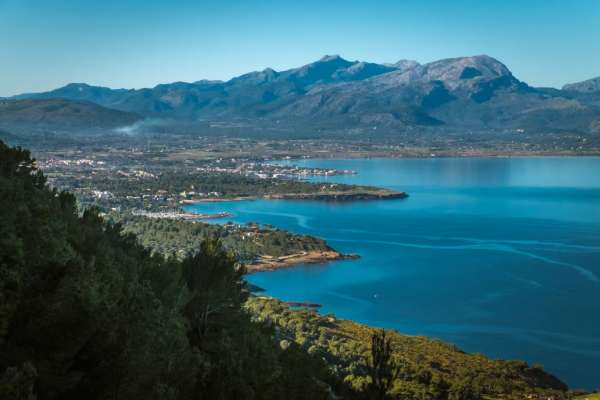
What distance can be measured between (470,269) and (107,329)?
27606 millimetres

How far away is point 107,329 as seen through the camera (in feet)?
17.4

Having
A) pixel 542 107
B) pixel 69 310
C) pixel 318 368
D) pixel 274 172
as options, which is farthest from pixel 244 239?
pixel 542 107

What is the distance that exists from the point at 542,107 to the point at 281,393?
196 meters

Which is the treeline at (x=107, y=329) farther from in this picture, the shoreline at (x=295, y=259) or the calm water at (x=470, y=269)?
the shoreline at (x=295, y=259)

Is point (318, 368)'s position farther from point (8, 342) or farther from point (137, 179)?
point (137, 179)

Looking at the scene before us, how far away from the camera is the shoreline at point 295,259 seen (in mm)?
31719

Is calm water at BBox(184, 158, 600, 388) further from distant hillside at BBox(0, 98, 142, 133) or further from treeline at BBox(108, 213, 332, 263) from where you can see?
distant hillside at BBox(0, 98, 142, 133)

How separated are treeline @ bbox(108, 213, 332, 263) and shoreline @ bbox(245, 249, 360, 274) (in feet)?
1.31

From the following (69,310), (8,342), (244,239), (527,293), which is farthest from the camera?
(244,239)

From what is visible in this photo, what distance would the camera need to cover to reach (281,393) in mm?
7516

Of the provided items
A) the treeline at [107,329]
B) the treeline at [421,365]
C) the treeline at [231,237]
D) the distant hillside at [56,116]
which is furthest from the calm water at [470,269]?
the distant hillside at [56,116]

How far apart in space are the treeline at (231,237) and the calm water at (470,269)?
2.12 metres

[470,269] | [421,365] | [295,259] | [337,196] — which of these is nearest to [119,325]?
[421,365]

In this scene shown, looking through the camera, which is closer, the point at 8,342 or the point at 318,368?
the point at 8,342
